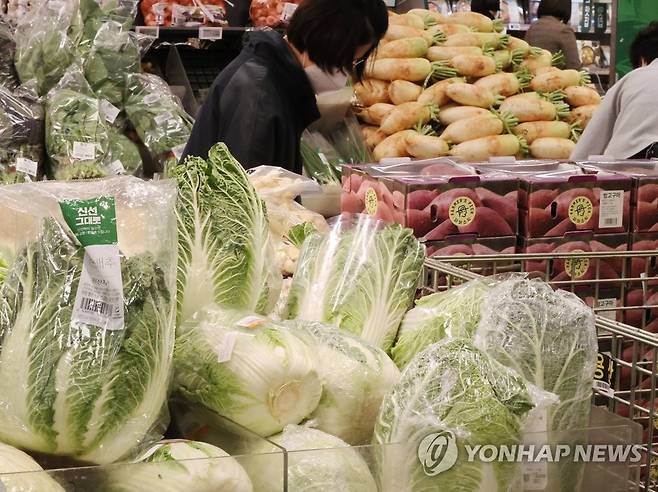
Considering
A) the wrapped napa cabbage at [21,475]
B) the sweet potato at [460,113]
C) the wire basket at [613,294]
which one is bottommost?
the wire basket at [613,294]

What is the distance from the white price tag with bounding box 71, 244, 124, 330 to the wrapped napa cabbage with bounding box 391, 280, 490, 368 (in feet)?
1.59

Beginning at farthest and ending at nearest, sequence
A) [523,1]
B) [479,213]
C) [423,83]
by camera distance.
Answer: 1. [523,1]
2. [423,83]
3. [479,213]

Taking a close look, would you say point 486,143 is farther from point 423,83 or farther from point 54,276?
point 54,276

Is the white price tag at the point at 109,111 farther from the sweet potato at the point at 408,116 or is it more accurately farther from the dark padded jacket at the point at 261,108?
the sweet potato at the point at 408,116

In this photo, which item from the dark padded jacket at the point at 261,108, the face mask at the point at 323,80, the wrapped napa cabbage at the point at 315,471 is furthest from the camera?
the face mask at the point at 323,80

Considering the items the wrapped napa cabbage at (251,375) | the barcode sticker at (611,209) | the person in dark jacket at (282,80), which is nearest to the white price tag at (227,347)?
the wrapped napa cabbage at (251,375)

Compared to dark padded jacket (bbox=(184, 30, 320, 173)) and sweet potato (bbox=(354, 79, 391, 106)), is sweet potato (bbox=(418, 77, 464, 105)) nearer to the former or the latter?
sweet potato (bbox=(354, 79, 391, 106))

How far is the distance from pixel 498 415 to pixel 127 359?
422mm

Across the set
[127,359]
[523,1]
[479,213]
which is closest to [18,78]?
[479,213]

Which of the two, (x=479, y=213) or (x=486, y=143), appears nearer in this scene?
(x=479, y=213)

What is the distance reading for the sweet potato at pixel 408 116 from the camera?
11.9 feet

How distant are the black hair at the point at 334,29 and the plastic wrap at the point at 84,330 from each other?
6.75 feet

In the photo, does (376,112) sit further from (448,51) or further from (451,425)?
(451,425)

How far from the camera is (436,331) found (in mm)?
1326
